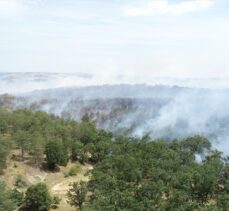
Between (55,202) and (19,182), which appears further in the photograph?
(19,182)

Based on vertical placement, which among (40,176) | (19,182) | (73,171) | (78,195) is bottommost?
(73,171)

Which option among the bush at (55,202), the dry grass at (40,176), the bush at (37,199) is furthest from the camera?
the dry grass at (40,176)

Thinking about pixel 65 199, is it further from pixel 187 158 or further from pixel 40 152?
pixel 187 158

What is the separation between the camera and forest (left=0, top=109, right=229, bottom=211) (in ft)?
176

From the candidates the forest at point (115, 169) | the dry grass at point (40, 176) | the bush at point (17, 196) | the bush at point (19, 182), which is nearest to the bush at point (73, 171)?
the dry grass at point (40, 176)

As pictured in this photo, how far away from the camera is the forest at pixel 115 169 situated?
53531 millimetres

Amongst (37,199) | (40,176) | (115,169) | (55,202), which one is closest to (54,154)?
(40,176)

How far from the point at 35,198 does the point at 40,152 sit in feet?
62.8

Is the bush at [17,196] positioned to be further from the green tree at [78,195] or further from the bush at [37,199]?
the green tree at [78,195]

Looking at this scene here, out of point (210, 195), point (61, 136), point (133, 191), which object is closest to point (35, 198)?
point (133, 191)

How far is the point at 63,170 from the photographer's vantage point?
81438mm

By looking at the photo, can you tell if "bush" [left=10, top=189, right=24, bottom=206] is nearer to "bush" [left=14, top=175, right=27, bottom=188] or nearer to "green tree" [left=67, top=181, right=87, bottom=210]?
Result: "green tree" [left=67, top=181, right=87, bottom=210]

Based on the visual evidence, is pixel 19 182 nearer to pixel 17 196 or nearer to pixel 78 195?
pixel 17 196

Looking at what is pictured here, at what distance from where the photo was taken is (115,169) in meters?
67.0
